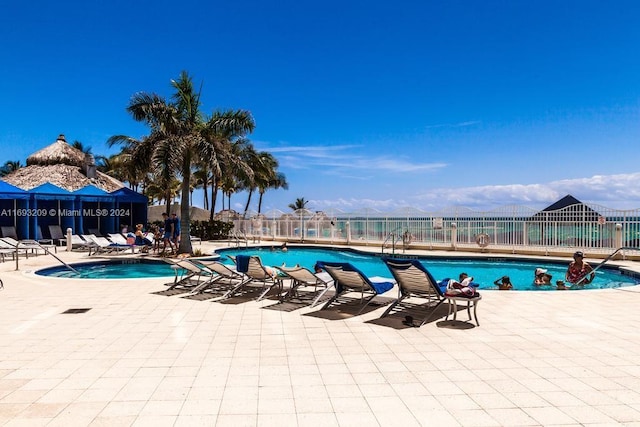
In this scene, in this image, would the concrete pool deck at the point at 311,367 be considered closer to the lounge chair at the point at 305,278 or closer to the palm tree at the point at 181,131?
the lounge chair at the point at 305,278

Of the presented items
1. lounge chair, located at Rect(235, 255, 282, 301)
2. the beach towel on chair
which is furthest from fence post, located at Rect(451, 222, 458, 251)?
the beach towel on chair

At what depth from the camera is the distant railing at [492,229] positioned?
14.4 metres

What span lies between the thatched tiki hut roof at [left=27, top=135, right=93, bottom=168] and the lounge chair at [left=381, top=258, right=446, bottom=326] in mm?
22805

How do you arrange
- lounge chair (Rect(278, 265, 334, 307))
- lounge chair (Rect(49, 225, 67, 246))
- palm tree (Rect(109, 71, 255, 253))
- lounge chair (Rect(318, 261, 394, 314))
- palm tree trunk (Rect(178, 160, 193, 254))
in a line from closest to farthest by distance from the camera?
lounge chair (Rect(318, 261, 394, 314)) < lounge chair (Rect(278, 265, 334, 307)) < palm tree (Rect(109, 71, 255, 253)) < palm tree trunk (Rect(178, 160, 193, 254)) < lounge chair (Rect(49, 225, 67, 246))

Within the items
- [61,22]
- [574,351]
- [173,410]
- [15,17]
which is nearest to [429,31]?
[61,22]

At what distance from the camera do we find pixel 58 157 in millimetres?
24234

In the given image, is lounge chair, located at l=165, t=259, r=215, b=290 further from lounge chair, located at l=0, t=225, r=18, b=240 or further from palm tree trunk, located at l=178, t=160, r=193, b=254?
lounge chair, located at l=0, t=225, r=18, b=240

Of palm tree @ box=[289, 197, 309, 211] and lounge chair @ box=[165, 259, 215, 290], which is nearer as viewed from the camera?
lounge chair @ box=[165, 259, 215, 290]

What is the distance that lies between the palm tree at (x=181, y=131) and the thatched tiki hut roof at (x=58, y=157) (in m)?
10.8

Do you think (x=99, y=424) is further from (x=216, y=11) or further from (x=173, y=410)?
(x=216, y=11)

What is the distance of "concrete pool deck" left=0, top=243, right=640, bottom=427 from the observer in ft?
10.5

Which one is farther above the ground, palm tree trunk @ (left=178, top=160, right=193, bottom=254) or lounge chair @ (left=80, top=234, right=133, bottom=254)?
palm tree trunk @ (left=178, top=160, right=193, bottom=254)

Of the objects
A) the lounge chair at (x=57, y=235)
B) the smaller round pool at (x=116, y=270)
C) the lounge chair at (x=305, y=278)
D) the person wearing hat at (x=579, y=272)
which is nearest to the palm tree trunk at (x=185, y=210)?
the smaller round pool at (x=116, y=270)

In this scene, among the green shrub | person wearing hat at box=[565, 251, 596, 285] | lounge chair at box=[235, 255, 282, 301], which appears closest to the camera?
lounge chair at box=[235, 255, 282, 301]
